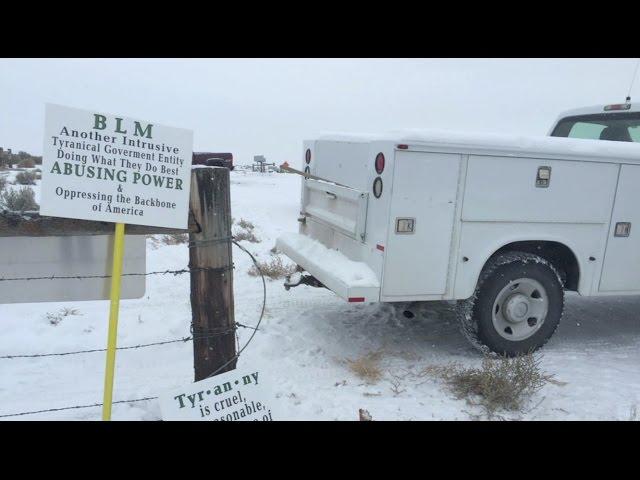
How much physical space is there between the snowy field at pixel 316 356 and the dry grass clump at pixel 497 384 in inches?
3.2

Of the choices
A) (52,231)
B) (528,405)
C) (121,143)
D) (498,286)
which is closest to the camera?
(121,143)

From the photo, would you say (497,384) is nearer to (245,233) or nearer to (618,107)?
(618,107)

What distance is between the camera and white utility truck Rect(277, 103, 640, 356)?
13.6 feet

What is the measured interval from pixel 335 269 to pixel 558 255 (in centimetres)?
212

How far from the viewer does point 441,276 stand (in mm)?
4355

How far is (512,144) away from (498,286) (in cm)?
119

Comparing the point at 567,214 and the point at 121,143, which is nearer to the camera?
the point at 121,143

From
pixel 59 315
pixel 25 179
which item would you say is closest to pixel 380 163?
pixel 59 315

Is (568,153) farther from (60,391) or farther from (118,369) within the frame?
(60,391)

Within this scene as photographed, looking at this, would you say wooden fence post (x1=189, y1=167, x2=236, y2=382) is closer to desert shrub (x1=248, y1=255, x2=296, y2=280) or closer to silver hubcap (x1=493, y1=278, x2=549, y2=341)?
silver hubcap (x1=493, y1=278, x2=549, y2=341)

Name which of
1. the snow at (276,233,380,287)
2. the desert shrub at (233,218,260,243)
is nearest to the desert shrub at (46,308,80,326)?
the snow at (276,233,380,287)

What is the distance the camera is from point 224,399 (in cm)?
292

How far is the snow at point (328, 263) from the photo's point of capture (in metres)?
4.24

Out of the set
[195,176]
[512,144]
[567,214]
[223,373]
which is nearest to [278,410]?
[223,373]
